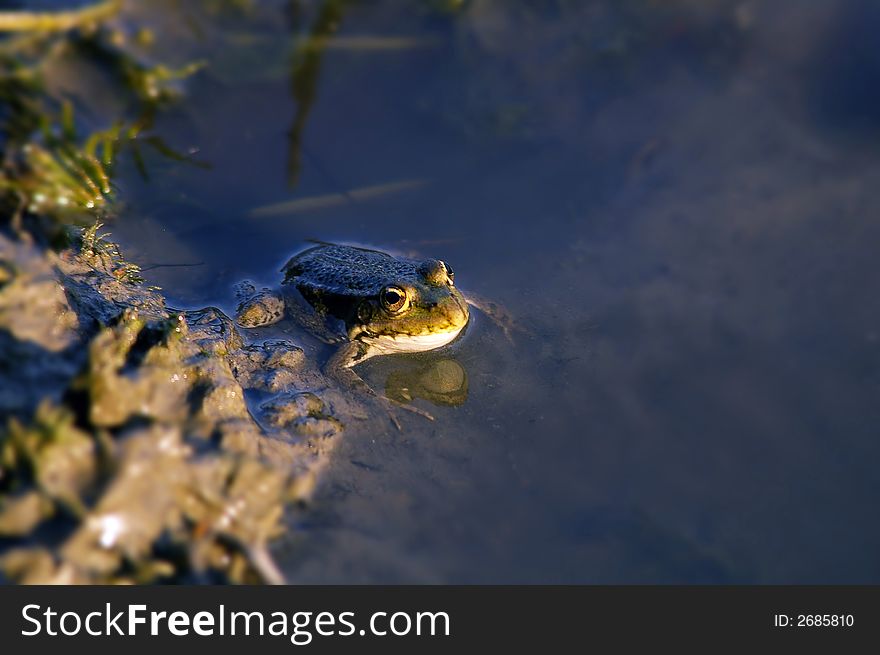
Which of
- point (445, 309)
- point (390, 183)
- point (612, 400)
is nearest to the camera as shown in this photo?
point (612, 400)

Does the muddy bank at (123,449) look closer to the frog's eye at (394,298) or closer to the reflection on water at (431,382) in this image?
the reflection on water at (431,382)

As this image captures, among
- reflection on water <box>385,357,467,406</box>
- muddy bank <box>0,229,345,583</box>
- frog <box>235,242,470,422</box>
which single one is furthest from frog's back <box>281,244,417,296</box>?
muddy bank <box>0,229,345,583</box>

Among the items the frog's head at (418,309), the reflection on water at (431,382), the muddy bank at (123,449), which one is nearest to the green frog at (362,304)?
the frog's head at (418,309)

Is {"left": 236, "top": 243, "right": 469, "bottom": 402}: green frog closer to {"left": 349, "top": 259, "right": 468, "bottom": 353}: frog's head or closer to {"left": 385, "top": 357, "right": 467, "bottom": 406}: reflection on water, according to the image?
{"left": 349, "top": 259, "right": 468, "bottom": 353}: frog's head

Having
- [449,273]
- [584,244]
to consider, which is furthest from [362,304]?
[584,244]

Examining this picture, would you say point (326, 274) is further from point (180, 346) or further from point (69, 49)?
point (69, 49)

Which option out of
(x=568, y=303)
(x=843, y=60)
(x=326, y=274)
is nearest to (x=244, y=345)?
(x=326, y=274)
